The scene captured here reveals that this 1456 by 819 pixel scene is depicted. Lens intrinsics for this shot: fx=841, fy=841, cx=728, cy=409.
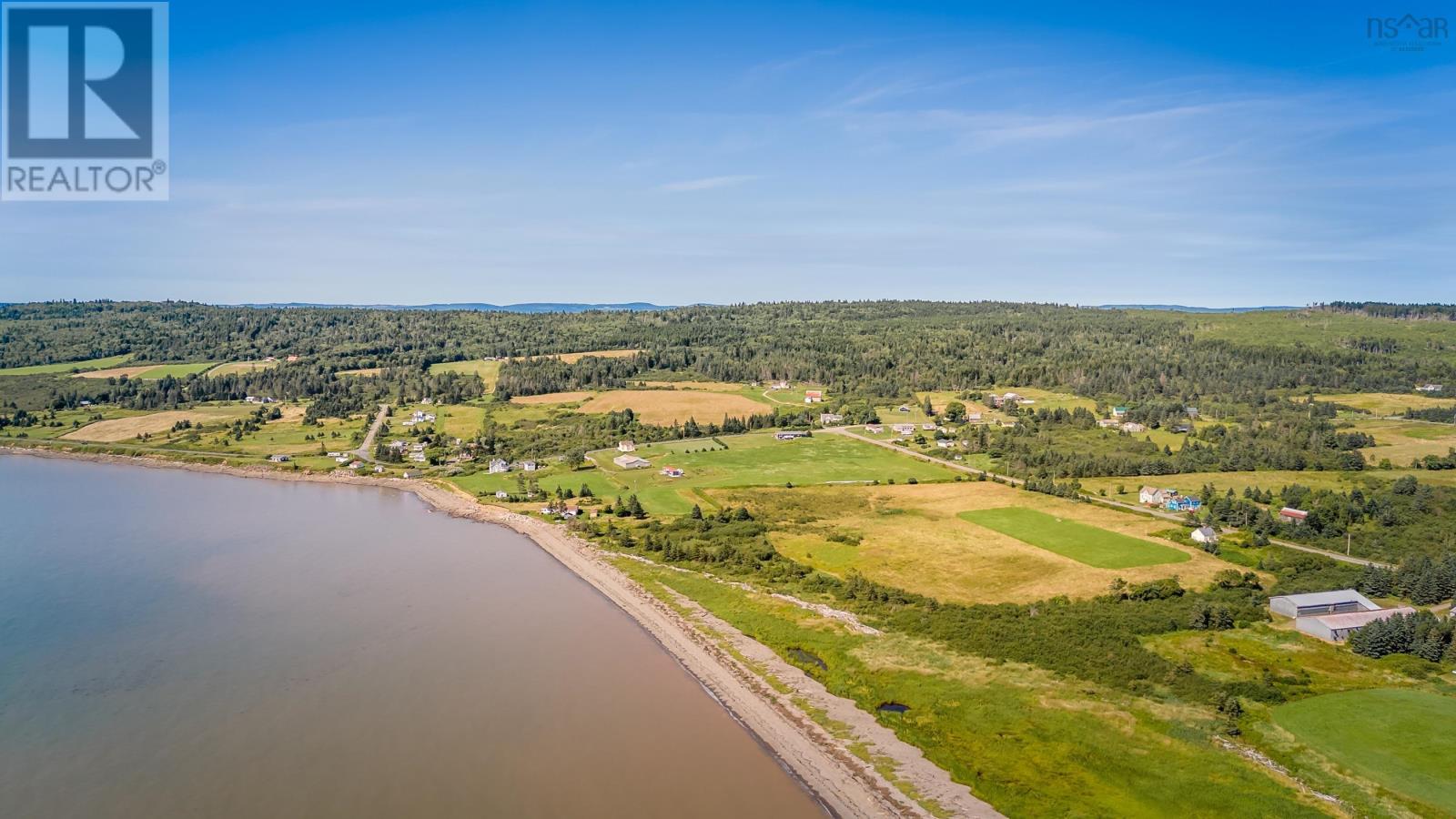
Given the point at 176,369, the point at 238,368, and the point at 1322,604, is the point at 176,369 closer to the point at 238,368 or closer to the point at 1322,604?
the point at 238,368

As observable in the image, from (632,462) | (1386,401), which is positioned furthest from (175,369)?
(1386,401)

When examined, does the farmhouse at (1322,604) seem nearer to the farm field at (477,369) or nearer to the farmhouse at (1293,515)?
the farmhouse at (1293,515)

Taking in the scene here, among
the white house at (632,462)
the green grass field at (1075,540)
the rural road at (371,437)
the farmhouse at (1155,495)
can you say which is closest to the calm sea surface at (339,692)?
the white house at (632,462)

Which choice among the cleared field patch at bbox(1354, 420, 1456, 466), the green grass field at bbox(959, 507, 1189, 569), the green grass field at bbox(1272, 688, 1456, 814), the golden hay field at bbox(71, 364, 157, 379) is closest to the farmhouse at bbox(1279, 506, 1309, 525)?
the green grass field at bbox(959, 507, 1189, 569)

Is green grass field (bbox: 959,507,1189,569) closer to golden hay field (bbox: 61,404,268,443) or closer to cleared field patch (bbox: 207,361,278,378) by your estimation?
golden hay field (bbox: 61,404,268,443)

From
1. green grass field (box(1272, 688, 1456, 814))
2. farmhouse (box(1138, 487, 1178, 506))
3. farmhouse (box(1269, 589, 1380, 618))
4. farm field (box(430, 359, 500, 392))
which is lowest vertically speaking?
green grass field (box(1272, 688, 1456, 814))

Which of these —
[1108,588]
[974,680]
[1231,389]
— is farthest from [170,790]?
[1231,389]

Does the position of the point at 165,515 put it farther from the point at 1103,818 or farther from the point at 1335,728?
the point at 1335,728
